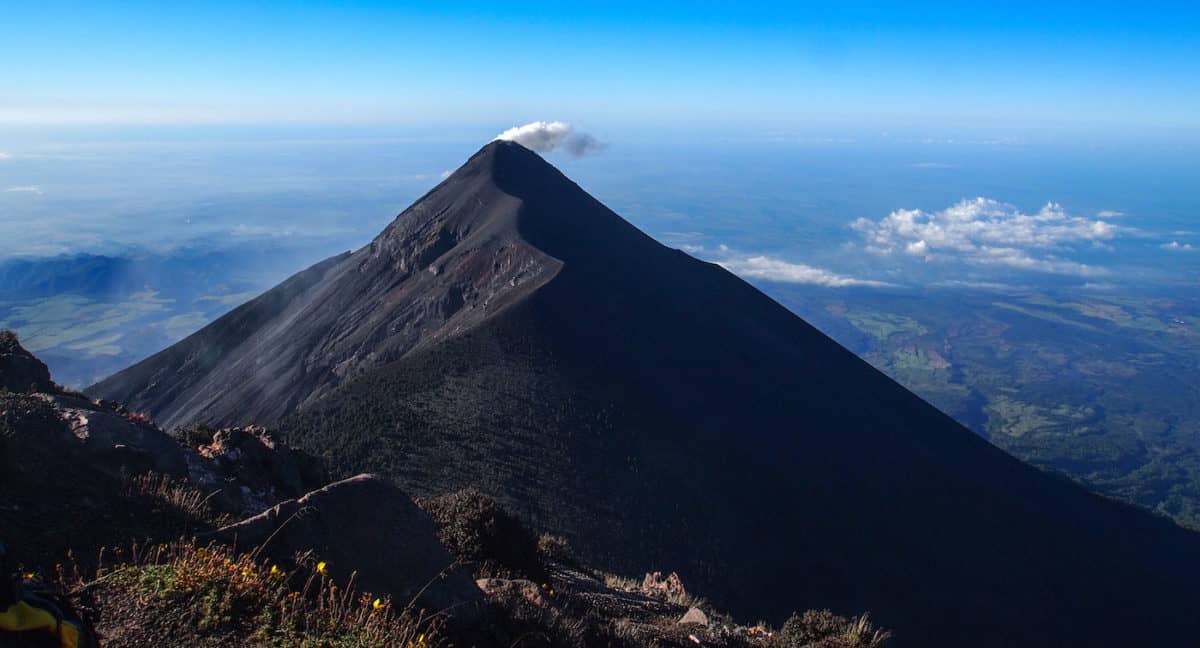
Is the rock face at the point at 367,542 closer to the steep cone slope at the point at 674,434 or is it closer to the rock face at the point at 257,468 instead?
the rock face at the point at 257,468

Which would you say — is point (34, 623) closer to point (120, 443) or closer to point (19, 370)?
point (120, 443)

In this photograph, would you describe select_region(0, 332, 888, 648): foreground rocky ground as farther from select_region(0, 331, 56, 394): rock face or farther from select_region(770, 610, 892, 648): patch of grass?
select_region(0, 331, 56, 394): rock face

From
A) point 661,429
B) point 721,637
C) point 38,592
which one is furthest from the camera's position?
point 661,429

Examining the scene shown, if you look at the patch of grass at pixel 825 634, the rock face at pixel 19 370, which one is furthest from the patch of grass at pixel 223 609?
the rock face at pixel 19 370

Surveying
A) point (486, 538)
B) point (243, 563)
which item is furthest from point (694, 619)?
point (243, 563)

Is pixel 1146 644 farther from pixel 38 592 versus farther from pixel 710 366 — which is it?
pixel 38 592

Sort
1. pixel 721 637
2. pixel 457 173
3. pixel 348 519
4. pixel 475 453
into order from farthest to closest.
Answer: pixel 457 173 < pixel 475 453 < pixel 721 637 < pixel 348 519

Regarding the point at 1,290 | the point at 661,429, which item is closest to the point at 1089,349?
the point at 661,429
